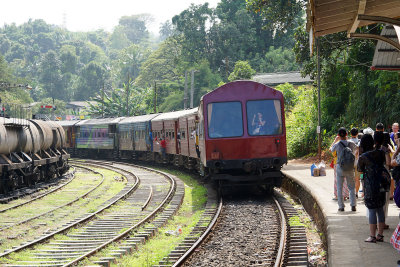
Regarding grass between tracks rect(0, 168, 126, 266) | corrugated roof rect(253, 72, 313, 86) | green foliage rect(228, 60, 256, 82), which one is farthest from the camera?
green foliage rect(228, 60, 256, 82)

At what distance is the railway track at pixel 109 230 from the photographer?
1002cm

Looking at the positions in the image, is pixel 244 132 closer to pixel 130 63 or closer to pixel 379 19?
pixel 379 19

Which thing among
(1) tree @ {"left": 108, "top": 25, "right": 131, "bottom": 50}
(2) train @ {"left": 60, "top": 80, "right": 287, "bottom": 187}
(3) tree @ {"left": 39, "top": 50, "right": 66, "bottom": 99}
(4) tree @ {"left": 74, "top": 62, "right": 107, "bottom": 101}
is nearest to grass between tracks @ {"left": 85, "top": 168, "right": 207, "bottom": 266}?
(2) train @ {"left": 60, "top": 80, "right": 287, "bottom": 187}

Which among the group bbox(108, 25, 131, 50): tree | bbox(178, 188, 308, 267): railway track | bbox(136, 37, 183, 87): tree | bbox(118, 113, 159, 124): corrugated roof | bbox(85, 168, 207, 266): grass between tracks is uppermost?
bbox(108, 25, 131, 50): tree

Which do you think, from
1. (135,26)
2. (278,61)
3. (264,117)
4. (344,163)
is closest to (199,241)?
→ (344,163)

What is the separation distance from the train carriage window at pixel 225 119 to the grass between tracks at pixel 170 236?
6.83 feet

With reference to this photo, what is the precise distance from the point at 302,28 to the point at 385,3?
1877 cm

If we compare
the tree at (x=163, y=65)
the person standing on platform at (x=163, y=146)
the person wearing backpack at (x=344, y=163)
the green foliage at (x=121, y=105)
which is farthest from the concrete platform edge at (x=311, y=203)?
the tree at (x=163, y=65)

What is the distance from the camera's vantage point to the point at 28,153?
22625 millimetres

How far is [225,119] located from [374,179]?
8153 millimetres

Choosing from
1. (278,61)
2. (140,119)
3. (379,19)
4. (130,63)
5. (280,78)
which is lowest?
(140,119)

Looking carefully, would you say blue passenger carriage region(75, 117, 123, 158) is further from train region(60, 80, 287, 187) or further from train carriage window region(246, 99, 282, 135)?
train carriage window region(246, 99, 282, 135)

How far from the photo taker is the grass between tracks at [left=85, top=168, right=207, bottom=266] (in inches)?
382

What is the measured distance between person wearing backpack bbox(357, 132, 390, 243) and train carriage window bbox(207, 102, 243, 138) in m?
7.61
